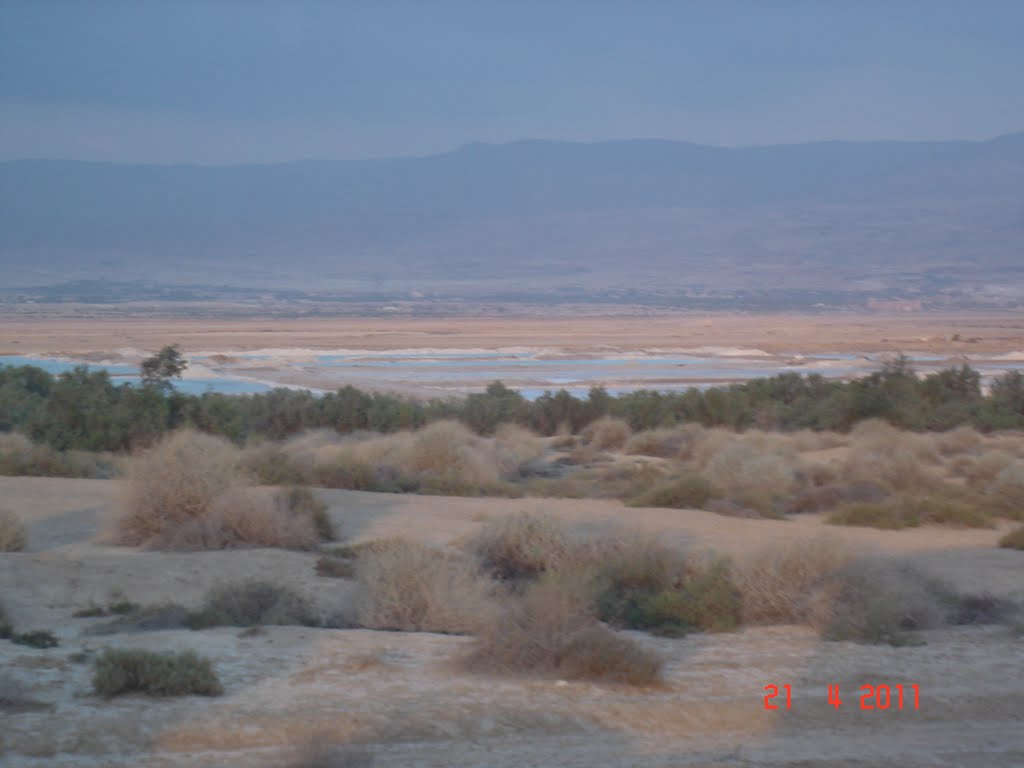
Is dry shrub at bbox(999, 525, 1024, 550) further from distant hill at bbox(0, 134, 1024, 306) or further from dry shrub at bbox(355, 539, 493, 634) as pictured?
distant hill at bbox(0, 134, 1024, 306)

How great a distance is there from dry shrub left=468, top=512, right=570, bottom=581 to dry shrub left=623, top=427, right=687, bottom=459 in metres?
13.9

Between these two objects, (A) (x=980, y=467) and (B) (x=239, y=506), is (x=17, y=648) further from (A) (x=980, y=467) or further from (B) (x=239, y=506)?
(A) (x=980, y=467)

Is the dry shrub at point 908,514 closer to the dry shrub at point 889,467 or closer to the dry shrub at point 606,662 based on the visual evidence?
the dry shrub at point 889,467

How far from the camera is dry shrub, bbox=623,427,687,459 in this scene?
2658cm

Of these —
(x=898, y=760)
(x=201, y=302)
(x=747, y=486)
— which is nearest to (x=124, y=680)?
(x=898, y=760)

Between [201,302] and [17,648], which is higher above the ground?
[201,302]

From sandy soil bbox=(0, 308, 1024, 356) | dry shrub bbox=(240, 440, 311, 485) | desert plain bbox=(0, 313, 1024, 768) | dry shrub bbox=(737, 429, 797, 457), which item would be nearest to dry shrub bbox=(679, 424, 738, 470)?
dry shrub bbox=(737, 429, 797, 457)

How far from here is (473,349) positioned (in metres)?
67.2

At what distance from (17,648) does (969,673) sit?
7.33 meters

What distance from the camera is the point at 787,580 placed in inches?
421

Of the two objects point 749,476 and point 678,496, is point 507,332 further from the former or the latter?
point 678,496

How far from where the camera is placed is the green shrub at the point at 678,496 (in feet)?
58.7

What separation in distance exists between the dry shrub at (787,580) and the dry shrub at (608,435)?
17.3m

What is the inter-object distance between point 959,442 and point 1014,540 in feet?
38.0
